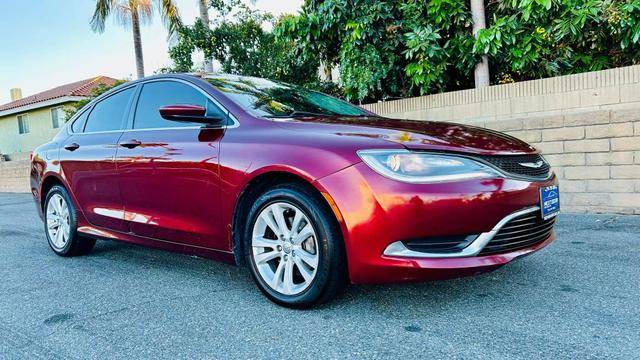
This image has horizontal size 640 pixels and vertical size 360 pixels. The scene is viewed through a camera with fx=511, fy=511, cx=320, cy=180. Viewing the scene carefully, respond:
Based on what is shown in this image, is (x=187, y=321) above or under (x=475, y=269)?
under

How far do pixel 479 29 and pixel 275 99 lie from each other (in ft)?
15.2

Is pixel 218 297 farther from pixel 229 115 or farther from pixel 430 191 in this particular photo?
pixel 430 191

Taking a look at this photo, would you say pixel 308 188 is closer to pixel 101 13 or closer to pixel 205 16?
pixel 205 16

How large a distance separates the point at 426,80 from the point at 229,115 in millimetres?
4857

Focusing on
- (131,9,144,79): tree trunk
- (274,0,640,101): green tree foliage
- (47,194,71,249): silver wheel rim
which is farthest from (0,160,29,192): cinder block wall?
(47,194,71,249): silver wheel rim

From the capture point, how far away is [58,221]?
4957 millimetres

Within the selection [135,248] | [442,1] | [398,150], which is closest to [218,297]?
[398,150]

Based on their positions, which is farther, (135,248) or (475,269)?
(135,248)

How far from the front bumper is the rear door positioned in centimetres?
223

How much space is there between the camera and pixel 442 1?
744 cm

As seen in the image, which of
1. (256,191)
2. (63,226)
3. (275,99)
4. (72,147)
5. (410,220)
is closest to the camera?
(410,220)

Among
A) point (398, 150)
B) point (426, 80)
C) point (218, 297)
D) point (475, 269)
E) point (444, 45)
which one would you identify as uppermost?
point (444, 45)

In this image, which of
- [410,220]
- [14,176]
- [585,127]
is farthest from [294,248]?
[14,176]

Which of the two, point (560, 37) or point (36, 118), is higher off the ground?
point (36, 118)
